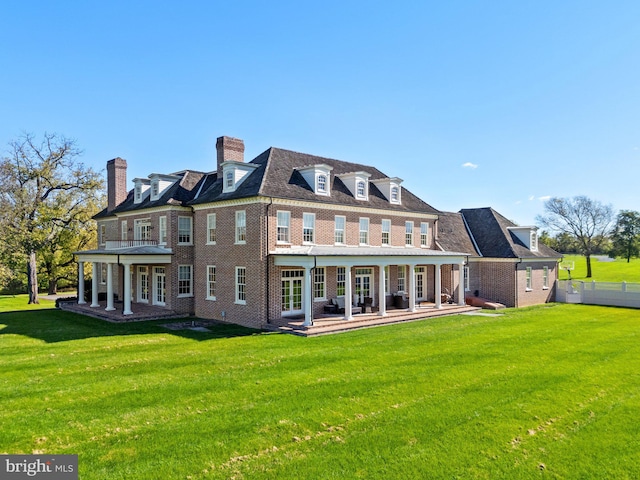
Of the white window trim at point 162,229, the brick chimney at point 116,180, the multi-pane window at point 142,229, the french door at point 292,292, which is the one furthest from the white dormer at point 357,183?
the brick chimney at point 116,180

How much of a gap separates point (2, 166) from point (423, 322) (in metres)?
34.0

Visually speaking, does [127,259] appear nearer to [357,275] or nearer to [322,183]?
[322,183]

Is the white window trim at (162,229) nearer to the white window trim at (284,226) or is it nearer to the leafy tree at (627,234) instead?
the white window trim at (284,226)

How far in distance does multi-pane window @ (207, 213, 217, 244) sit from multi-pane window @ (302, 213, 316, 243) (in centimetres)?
495

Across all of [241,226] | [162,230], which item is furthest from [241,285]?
[162,230]

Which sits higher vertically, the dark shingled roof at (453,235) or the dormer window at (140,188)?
the dormer window at (140,188)

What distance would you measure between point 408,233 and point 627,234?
55558mm

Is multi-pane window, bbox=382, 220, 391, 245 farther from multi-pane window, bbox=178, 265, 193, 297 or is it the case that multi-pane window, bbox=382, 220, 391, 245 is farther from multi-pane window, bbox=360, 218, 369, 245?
multi-pane window, bbox=178, 265, 193, 297

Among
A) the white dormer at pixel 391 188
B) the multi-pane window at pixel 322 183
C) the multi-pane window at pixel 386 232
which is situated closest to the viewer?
the multi-pane window at pixel 322 183

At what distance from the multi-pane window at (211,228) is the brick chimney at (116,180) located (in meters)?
11.9

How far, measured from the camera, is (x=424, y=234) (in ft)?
96.9

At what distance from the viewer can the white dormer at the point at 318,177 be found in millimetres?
23344

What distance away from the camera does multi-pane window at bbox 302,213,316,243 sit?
22.6 metres

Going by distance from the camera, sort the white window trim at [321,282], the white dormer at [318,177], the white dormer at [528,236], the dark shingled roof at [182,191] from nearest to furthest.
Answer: the white window trim at [321,282], the white dormer at [318,177], the dark shingled roof at [182,191], the white dormer at [528,236]
